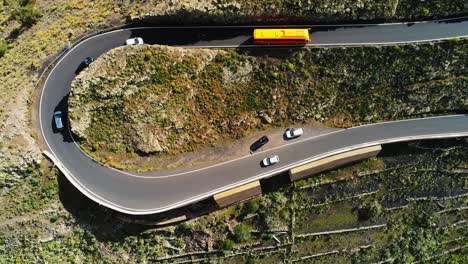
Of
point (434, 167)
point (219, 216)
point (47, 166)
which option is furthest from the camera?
point (434, 167)

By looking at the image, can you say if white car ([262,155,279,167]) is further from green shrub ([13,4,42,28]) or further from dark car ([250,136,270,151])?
green shrub ([13,4,42,28])

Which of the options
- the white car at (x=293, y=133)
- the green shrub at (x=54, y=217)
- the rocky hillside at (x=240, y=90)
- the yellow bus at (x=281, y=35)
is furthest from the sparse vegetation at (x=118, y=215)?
the white car at (x=293, y=133)

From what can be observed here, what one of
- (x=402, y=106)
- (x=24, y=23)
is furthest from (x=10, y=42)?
(x=402, y=106)

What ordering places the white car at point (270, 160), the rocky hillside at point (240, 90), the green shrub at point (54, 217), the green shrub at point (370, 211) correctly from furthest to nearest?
the green shrub at point (370, 211) → the white car at point (270, 160) → the green shrub at point (54, 217) → the rocky hillside at point (240, 90)

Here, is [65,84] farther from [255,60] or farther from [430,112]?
[430,112]

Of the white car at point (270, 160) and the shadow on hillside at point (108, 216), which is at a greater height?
the white car at point (270, 160)

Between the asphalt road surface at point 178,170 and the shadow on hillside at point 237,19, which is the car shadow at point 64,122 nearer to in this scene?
the asphalt road surface at point 178,170

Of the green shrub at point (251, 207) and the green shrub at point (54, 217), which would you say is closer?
the green shrub at point (54, 217)
